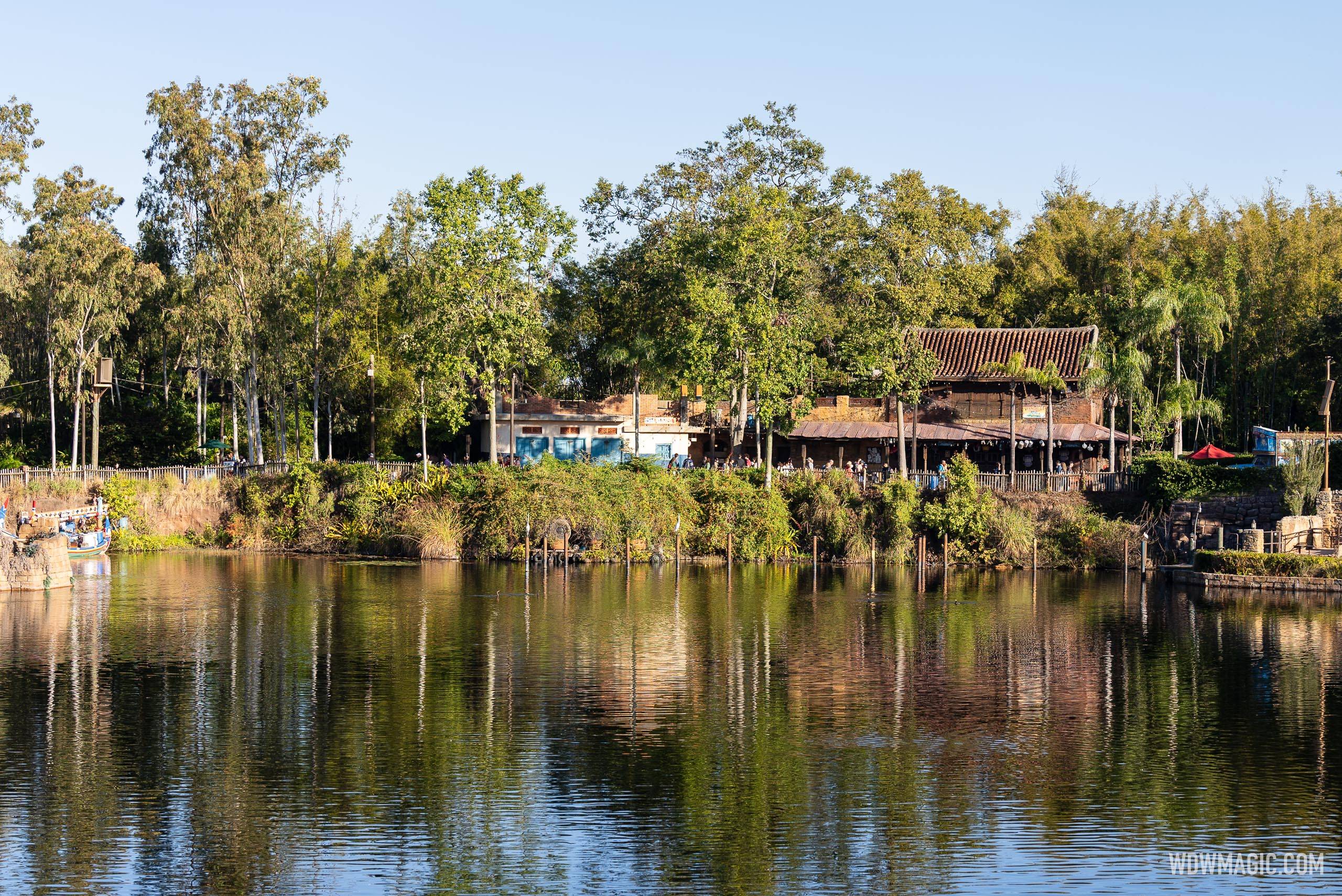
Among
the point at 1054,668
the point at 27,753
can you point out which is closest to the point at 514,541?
the point at 1054,668

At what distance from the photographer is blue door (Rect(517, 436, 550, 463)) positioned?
3479 inches

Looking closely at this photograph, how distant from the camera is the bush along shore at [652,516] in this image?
73625 mm

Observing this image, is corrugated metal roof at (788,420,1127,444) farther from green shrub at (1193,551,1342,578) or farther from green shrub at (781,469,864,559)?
green shrub at (1193,551,1342,578)

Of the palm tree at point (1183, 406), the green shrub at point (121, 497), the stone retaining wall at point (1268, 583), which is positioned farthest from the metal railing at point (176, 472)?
the palm tree at point (1183, 406)

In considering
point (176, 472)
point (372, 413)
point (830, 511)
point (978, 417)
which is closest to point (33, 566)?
point (176, 472)

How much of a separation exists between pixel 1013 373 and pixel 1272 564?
22729 mm

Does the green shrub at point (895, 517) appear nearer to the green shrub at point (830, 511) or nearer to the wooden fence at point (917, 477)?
the green shrub at point (830, 511)

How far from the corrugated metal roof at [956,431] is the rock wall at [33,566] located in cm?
4069

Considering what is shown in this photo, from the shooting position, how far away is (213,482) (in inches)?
3137

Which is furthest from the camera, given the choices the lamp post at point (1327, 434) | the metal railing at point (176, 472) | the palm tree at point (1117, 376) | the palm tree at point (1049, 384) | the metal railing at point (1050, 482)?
the palm tree at point (1049, 384)

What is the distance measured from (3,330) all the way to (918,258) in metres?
56.2

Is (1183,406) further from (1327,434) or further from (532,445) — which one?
(532,445)

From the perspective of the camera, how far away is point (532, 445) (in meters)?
88.5

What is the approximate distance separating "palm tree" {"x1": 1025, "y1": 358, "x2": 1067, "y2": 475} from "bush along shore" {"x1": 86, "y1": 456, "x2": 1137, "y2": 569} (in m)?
6.43
